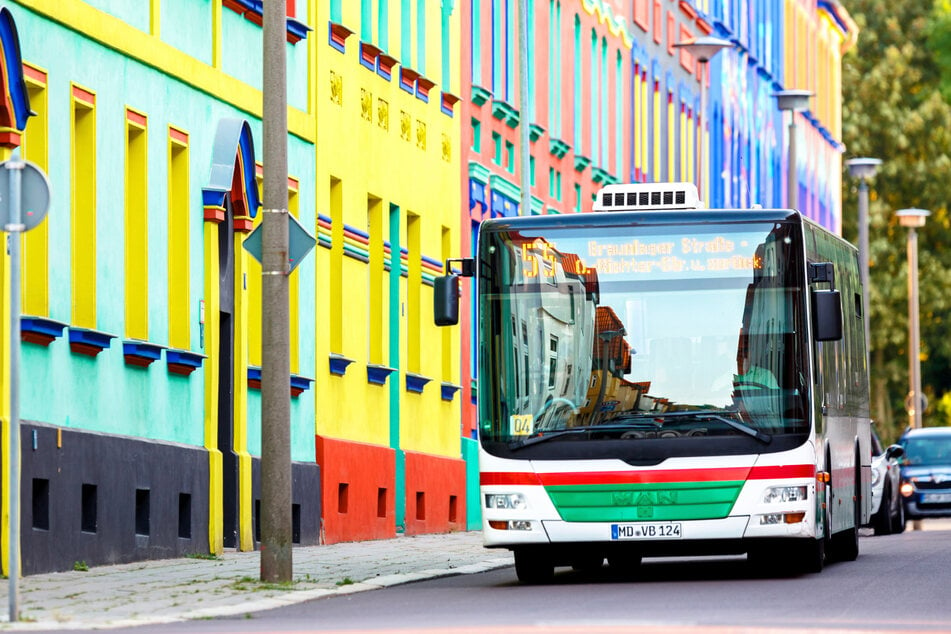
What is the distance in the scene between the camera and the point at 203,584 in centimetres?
2009

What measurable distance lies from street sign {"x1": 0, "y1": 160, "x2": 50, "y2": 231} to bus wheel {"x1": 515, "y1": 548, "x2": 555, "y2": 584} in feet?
21.9

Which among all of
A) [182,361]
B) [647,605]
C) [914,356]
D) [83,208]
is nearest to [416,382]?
[182,361]

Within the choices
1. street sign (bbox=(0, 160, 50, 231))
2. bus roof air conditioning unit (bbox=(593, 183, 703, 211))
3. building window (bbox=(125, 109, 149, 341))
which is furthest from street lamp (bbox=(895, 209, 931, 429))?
street sign (bbox=(0, 160, 50, 231))

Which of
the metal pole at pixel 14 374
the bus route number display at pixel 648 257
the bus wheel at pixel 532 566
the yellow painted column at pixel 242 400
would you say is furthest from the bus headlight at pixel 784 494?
the yellow painted column at pixel 242 400

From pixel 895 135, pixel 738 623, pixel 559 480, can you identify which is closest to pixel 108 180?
pixel 559 480

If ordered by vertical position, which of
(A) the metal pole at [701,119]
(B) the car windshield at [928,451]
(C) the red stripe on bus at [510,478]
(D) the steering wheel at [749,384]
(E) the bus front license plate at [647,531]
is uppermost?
(A) the metal pole at [701,119]

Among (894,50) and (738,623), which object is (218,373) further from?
(894,50)

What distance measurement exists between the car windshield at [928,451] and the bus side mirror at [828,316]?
22.3m

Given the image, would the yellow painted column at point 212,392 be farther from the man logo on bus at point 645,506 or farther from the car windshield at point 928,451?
the car windshield at point 928,451

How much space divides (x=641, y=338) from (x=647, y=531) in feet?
5.01

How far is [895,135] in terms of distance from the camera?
82.4 metres

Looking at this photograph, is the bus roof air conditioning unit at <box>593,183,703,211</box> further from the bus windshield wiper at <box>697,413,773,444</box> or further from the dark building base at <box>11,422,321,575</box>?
the dark building base at <box>11,422,321,575</box>

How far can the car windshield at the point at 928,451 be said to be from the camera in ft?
140

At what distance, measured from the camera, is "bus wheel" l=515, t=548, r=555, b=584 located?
21406 millimetres
